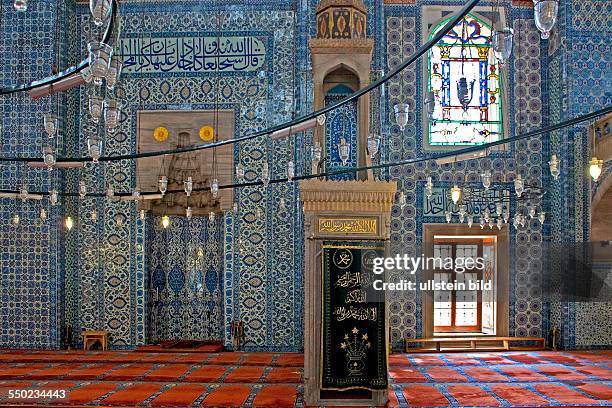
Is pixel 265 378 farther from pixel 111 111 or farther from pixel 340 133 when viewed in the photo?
pixel 111 111

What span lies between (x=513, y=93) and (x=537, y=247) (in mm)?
1948

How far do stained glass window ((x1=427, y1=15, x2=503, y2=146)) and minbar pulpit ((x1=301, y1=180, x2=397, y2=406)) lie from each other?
364cm

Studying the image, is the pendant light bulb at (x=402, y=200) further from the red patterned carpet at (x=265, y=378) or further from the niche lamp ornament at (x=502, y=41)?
the niche lamp ornament at (x=502, y=41)

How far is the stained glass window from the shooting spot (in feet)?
27.4

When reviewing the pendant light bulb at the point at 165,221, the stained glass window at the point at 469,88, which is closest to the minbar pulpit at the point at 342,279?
the pendant light bulb at the point at 165,221

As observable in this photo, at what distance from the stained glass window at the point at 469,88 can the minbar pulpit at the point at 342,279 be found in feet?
11.9

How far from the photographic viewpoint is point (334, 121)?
707cm

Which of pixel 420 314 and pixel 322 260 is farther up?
pixel 322 260

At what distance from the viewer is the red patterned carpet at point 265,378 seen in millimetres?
5199

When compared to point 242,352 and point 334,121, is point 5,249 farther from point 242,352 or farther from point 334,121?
point 334,121

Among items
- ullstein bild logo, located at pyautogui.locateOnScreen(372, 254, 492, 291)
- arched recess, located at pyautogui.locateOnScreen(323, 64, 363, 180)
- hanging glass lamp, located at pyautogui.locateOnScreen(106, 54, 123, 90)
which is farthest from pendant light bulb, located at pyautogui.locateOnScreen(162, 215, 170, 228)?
hanging glass lamp, located at pyautogui.locateOnScreen(106, 54, 123, 90)

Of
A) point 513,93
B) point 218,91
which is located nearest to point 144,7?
point 218,91

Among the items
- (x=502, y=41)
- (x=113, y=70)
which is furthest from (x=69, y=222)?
(x=502, y=41)

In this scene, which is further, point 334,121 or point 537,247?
point 537,247
